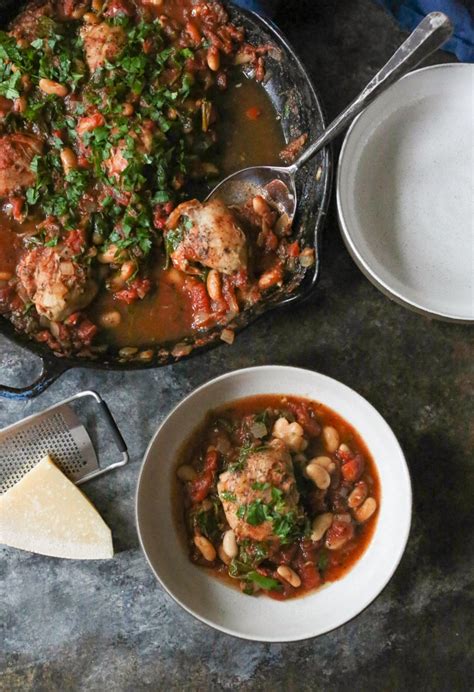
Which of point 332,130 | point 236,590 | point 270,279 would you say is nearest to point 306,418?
point 270,279

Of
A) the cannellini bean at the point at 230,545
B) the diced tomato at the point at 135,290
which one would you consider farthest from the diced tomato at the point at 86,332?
the cannellini bean at the point at 230,545

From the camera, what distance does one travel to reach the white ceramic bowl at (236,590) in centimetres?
352

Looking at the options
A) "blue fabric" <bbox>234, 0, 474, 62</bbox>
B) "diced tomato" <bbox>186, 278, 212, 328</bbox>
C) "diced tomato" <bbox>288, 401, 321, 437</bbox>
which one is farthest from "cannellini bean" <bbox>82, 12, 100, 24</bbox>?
"diced tomato" <bbox>288, 401, 321, 437</bbox>

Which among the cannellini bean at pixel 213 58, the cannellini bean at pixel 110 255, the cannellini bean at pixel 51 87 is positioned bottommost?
the cannellini bean at pixel 110 255

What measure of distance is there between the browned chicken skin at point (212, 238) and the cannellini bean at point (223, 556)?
1441mm

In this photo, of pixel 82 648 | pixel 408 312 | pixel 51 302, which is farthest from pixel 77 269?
pixel 82 648

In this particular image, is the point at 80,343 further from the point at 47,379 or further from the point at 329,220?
the point at 329,220

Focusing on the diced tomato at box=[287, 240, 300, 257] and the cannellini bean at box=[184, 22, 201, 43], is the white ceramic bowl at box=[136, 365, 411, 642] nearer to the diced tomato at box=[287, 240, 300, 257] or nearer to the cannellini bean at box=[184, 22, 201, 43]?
the diced tomato at box=[287, 240, 300, 257]

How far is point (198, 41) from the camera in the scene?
11.9 feet

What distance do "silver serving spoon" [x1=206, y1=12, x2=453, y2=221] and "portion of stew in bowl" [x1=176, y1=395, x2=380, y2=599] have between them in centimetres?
107

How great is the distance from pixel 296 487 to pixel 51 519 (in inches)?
54.6

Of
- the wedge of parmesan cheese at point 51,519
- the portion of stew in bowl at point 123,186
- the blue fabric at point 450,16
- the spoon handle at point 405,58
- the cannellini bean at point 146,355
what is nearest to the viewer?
the spoon handle at point 405,58

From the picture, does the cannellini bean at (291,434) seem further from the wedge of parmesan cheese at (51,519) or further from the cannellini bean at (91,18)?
the cannellini bean at (91,18)

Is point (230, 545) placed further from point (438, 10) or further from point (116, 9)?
point (438, 10)
